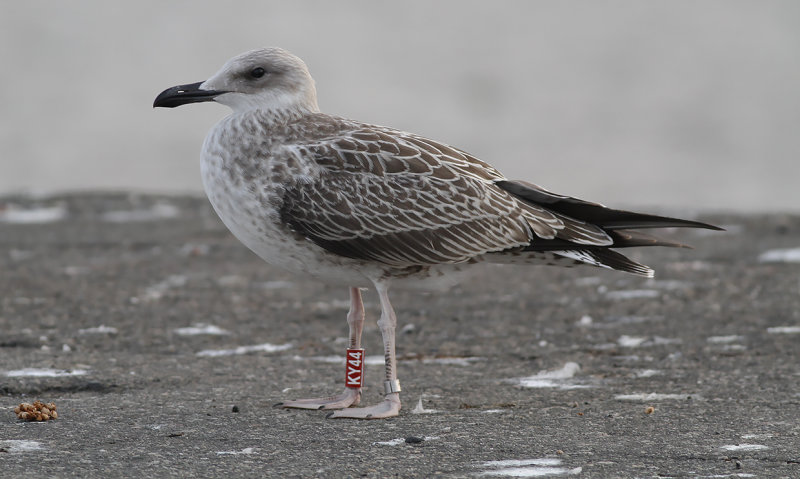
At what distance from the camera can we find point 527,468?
4.38 meters

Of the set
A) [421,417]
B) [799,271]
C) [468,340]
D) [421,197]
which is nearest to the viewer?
[421,417]

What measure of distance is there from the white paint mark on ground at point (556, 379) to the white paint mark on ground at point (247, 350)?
77.9 inches

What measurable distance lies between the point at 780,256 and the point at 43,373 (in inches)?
306

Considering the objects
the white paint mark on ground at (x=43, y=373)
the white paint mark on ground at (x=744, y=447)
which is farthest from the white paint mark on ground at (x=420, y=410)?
the white paint mark on ground at (x=43, y=373)

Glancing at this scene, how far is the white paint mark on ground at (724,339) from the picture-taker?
7405mm

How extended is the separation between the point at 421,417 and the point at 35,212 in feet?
33.7

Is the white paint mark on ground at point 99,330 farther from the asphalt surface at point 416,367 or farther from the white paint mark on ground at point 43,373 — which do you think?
the white paint mark on ground at point 43,373

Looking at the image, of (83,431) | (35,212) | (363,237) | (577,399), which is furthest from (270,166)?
(35,212)

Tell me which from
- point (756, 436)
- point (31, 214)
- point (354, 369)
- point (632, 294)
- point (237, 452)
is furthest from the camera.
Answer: point (31, 214)

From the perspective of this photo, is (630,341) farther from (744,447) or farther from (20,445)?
(20,445)

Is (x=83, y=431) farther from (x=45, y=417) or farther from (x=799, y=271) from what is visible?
(x=799, y=271)

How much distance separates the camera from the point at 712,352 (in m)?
7.11

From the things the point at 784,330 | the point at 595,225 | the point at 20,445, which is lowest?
the point at 20,445

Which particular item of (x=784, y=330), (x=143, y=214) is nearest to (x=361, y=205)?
(x=784, y=330)
